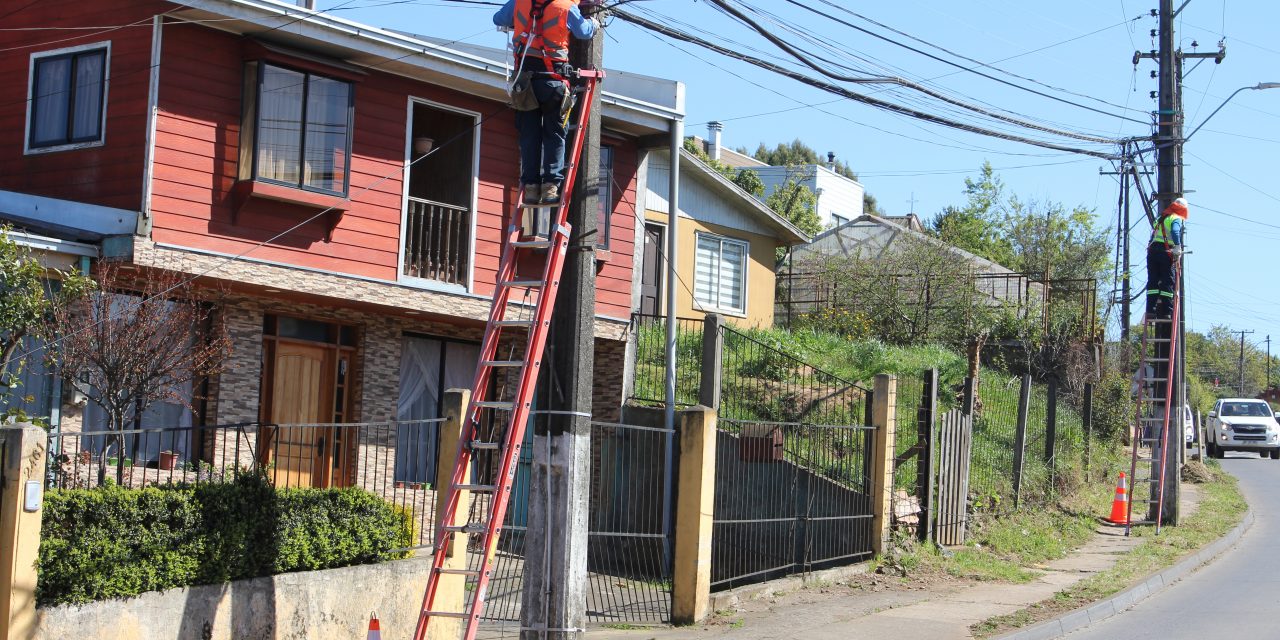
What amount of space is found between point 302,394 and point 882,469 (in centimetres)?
763

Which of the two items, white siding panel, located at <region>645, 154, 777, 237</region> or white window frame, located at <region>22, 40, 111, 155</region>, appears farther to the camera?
white siding panel, located at <region>645, 154, 777, 237</region>

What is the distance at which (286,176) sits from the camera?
49.1 ft

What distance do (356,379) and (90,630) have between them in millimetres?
9153

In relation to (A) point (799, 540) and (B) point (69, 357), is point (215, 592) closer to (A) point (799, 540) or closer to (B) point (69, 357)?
(B) point (69, 357)

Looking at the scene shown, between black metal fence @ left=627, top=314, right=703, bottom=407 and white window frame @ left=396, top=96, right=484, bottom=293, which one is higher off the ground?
white window frame @ left=396, top=96, right=484, bottom=293

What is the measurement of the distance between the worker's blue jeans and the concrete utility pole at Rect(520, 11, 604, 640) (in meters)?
0.23

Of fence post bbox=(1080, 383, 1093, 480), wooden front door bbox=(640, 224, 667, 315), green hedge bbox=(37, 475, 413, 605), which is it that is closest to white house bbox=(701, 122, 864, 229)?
wooden front door bbox=(640, 224, 667, 315)

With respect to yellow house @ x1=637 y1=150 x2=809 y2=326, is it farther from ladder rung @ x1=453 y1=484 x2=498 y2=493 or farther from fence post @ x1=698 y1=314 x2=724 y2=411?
ladder rung @ x1=453 y1=484 x2=498 y2=493

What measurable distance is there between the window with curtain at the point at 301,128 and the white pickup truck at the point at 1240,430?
28.8 meters

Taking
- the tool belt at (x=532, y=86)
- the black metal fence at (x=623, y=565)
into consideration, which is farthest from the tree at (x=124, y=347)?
the tool belt at (x=532, y=86)

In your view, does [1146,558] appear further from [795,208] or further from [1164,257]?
[795,208]

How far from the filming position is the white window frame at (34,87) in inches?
566

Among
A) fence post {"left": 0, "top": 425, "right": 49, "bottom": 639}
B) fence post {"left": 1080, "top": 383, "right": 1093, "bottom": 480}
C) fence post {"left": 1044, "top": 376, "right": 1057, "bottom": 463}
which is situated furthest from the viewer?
fence post {"left": 1080, "top": 383, "right": 1093, "bottom": 480}

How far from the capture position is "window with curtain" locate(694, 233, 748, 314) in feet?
88.0
